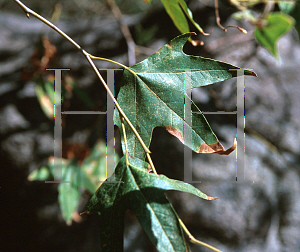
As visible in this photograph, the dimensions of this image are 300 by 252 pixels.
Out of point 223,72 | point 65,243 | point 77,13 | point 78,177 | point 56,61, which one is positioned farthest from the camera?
point 77,13

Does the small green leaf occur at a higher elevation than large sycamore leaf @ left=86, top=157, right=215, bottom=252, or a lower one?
higher

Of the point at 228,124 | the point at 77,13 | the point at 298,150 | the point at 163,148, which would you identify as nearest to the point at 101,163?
the point at 163,148

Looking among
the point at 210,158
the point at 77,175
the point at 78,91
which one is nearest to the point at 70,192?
the point at 77,175

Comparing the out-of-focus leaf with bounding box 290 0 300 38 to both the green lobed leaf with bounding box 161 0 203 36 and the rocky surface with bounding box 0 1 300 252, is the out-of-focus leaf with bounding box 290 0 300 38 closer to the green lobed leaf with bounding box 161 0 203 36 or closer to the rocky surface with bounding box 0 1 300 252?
the green lobed leaf with bounding box 161 0 203 36

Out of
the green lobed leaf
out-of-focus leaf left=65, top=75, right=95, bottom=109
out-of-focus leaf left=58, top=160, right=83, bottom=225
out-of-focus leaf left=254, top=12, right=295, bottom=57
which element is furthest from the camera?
out-of-focus leaf left=65, top=75, right=95, bottom=109

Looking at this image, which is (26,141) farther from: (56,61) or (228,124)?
(228,124)

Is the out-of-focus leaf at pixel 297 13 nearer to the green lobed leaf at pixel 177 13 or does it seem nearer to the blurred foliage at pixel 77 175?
the green lobed leaf at pixel 177 13

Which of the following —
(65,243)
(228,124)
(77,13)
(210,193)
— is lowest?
(65,243)

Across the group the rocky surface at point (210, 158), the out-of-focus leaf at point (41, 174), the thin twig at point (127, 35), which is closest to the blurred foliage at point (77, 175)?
the out-of-focus leaf at point (41, 174)

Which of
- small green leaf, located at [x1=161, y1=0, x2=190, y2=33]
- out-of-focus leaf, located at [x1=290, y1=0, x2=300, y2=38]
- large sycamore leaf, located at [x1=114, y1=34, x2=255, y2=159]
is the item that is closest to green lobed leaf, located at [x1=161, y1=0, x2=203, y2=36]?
small green leaf, located at [x1=161, y1=0, x2=190, y2=33]
